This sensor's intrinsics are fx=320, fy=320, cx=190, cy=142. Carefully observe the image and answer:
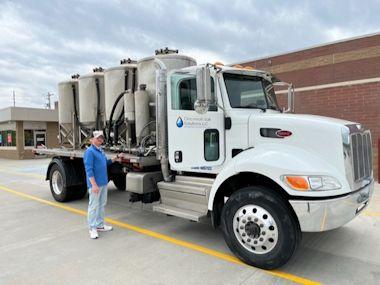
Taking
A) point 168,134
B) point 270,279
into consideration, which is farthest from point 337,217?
point 168,134

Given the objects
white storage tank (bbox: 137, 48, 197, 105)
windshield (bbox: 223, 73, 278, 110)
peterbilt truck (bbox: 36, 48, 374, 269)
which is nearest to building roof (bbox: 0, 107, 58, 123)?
peterbilt truck (bbox: 36, 48, 374, 269)

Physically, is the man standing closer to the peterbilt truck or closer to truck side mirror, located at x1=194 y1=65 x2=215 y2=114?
the peterbilt truck

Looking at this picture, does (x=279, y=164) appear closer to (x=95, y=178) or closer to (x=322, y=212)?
(x=322, y=212)

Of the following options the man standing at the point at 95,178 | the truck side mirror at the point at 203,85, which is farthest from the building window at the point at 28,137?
the truck side mirror at the point at 203,85

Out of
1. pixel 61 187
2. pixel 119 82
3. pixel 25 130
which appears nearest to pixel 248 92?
pixel 119 82

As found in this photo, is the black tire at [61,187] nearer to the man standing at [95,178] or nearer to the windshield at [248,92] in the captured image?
the man standing at [95,178]

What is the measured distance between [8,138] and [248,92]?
24.5 metres

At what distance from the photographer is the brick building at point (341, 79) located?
34.6 ft

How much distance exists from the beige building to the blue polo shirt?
19735 mm

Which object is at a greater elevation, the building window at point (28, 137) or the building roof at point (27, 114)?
the building roof at point (27, 114)

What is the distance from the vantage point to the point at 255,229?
13.1ft

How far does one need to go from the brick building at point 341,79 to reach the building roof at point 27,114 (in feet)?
59.0

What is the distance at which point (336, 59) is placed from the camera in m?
11.5

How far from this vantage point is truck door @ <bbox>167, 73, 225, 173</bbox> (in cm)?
482
